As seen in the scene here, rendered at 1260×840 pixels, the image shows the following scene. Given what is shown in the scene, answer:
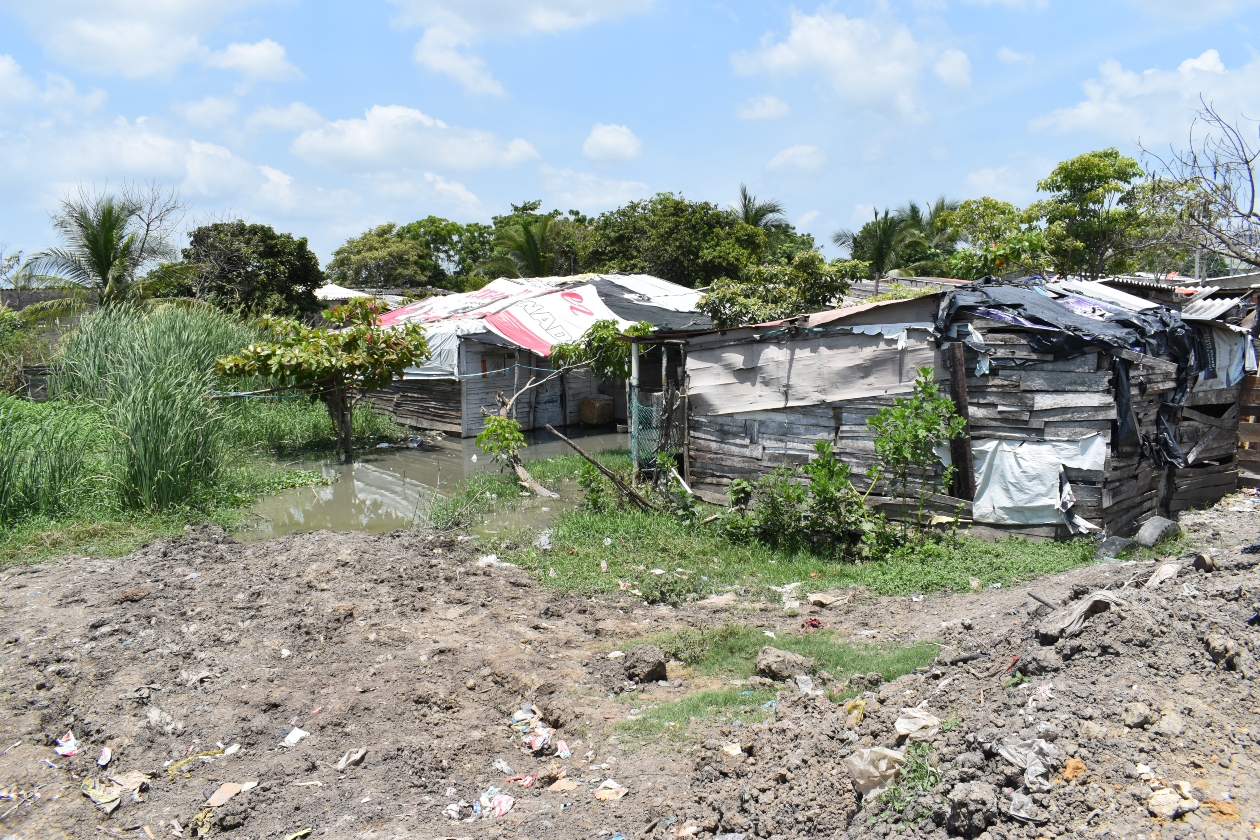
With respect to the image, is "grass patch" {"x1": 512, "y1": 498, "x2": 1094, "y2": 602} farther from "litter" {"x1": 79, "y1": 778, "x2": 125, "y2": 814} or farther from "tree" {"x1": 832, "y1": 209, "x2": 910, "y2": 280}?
"tree" {"x1": 832, "y1": 209, "x2": 910, "y2": 280}

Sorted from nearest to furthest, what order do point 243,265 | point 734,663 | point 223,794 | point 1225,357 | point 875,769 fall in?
point 875,769, point 223,794, point 734,663, point 1225,357, point 243,265

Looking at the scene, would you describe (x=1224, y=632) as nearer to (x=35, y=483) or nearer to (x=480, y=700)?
(x=480, y=700)

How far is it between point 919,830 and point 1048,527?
5549 millimetres

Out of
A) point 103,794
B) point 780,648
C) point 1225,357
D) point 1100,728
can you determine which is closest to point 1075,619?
point 1100,728

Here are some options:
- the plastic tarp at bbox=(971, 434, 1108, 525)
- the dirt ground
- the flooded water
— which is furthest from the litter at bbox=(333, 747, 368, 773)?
the plastic tarp at bbox=(971, 434, 1108, 525)


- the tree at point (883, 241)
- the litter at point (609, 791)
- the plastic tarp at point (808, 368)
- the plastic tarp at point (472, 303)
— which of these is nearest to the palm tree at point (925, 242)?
the tree at point (883, 241)

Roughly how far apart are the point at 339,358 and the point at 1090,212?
1765cm

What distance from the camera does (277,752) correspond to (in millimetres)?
4500

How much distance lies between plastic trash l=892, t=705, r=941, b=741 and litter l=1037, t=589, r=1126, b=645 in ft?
2.72

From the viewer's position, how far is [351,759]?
439 centimetres

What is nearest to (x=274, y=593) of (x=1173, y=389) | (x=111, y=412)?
(x=111, y=412)

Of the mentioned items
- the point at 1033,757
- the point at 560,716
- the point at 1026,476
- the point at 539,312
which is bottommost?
the point at 560,716

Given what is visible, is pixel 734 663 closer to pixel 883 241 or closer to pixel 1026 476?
pixel 1026 476

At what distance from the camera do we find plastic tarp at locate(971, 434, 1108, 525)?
7.55 meters
